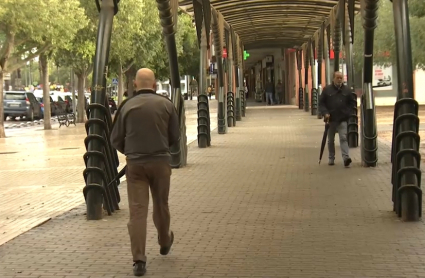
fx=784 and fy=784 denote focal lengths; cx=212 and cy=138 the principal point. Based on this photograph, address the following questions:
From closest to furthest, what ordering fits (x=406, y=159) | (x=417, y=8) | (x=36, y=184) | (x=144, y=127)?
1. (x=144, y=127)
2. (x=406, y=159)
3. (x=36, y=184)
4. (x=417, y=8)

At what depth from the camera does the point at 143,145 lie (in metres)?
6.59

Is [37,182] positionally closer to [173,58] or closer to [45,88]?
[173,58]

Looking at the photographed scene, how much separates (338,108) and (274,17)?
12479 mm

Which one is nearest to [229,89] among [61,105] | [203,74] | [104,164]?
[203,74]

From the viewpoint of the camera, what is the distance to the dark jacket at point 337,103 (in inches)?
548

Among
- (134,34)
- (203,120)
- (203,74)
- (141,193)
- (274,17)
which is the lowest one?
(141,193)

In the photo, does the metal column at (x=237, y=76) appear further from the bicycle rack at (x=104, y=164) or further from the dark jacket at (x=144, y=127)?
the dark jacket at (x=144, y=127)

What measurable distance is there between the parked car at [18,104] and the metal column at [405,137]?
130ft

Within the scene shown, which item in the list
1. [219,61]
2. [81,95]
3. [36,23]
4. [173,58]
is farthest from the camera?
[81,95]

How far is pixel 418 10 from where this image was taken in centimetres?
2712

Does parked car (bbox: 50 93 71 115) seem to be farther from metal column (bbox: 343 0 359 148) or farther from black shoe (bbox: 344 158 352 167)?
black shoe (bbox: 344 158 352 167)

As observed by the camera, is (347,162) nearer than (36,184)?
No

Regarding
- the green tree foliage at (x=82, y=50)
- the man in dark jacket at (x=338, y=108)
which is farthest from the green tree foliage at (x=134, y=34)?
the man in dark jacket at (x=338, y=108)

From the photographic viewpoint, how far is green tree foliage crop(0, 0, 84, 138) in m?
25.8
